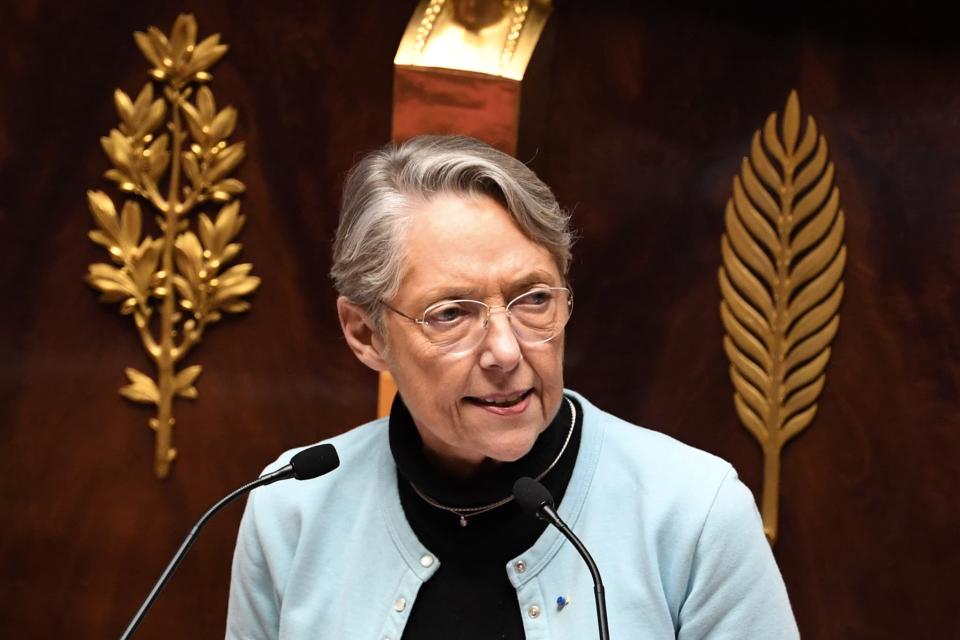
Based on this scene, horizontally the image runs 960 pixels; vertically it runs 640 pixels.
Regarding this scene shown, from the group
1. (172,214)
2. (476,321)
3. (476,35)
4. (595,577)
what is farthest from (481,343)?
(172,214)

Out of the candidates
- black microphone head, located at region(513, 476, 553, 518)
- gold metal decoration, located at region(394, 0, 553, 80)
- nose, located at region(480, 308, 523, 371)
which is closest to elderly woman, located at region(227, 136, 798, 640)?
nose, located at region(480, 308, 523, 371)

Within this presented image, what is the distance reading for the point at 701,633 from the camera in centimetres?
158

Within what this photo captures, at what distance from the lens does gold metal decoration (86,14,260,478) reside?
2.49m

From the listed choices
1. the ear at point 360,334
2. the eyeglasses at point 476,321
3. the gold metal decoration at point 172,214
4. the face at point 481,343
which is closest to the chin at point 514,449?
the face at point 481,343

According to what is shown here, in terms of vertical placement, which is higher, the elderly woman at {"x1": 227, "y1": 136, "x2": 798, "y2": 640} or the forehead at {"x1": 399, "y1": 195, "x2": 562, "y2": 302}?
the forehead at {"x1": 399, "y1": 195, "x2": 562, "y2": 302}

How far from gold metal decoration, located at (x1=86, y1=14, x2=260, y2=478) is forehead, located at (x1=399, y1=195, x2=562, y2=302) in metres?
0.97

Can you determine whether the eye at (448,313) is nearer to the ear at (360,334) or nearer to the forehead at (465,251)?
the forehead at (465,251)

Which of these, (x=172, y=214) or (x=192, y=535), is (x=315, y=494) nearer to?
(x=192, y=535)

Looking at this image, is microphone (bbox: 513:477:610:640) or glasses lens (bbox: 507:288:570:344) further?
glasses lens (bbox: 507:288:570:344)

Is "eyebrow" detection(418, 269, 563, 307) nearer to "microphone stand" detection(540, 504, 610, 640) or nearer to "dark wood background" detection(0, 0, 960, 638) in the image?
"microphone stand" detection(540, 504, 610, 640)

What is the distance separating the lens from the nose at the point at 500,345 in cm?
156

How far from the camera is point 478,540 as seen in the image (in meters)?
1.68

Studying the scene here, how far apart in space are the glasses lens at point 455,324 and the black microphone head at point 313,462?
0.63ft

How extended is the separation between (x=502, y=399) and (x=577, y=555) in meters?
0.23
